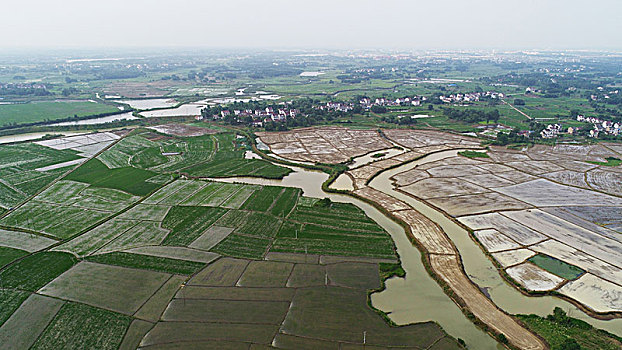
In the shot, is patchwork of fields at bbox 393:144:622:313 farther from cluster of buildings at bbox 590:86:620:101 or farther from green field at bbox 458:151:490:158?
cluster of buildings at bbox 590:86:620:101

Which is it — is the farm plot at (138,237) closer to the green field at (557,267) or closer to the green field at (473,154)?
the green field at (557,267)

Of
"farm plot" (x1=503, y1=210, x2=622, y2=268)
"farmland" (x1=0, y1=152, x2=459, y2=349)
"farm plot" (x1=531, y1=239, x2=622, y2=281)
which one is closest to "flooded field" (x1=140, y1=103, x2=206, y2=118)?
"farmland" (x1=0, y1=152, x2=459, y2=349)

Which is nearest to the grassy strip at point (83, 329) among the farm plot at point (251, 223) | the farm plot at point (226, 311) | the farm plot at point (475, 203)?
the farm plot at point (226, 311)

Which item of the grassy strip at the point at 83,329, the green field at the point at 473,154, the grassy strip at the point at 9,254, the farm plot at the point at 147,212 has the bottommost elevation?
the grassy strip at the point at 83,329

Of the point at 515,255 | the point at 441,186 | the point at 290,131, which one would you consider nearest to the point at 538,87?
the point at 290,131

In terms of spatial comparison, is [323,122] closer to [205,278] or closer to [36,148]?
[36,148]

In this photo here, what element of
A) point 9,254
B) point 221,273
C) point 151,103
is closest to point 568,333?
point 221,273
